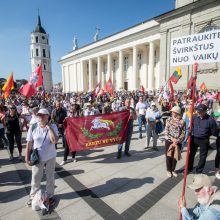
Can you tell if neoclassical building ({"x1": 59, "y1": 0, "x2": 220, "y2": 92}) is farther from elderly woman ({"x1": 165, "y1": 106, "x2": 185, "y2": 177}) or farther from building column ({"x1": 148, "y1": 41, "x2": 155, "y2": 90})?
elderly woman ({"x1": 165, "y1": 106, "x2": 185, "y2": 177})

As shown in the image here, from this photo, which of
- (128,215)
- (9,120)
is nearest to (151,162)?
(128,215)

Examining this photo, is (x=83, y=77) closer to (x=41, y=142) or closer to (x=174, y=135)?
(x=174, y=135)

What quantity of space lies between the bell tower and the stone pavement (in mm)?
72587

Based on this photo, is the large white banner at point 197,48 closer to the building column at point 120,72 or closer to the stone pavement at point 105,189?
the stone pavement at point 105,189

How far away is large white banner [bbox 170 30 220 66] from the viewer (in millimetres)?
3174

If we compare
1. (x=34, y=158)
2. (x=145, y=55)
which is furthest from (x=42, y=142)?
(x=145, y=55)

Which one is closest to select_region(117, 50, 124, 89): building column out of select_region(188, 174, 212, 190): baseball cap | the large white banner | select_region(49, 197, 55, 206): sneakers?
the large white banner

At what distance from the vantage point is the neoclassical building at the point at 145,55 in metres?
23.1

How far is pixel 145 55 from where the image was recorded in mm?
37938

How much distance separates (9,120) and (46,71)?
75449 millimetres

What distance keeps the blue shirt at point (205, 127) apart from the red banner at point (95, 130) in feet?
7.16

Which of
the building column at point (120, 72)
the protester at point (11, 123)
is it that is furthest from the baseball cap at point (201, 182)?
the building column at point (120, 72)

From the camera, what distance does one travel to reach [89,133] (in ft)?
18.0

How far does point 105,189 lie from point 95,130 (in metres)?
1.92
